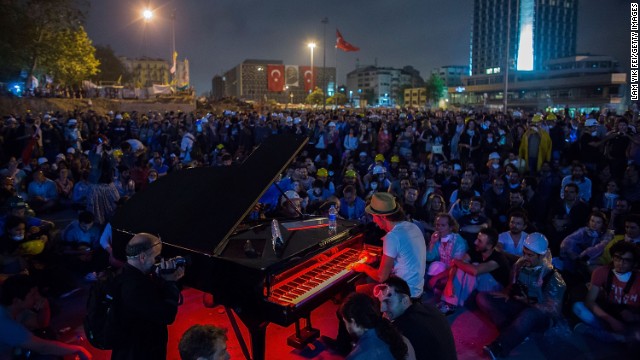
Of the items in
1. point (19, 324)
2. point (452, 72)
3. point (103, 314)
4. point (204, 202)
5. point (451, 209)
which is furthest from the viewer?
point (452, 72)

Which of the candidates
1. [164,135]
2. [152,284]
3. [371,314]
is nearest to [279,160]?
[152,284]

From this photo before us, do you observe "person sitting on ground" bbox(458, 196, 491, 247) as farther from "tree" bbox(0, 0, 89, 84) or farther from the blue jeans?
"tree" bbox(0, 0, 89, 84)

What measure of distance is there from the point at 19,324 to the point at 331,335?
3338 mm

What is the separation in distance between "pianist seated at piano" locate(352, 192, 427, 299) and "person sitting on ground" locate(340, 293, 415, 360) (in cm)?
144

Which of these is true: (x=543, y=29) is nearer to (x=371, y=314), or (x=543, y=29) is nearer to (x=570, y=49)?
(x=570, y=49)

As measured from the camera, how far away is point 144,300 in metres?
3.35

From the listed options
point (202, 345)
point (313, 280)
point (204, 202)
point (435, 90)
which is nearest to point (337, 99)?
point (435, 90)

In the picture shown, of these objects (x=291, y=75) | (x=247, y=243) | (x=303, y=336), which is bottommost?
(x=303, y=336)

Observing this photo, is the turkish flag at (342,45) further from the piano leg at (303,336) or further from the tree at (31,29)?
the piano leg at (303,336)

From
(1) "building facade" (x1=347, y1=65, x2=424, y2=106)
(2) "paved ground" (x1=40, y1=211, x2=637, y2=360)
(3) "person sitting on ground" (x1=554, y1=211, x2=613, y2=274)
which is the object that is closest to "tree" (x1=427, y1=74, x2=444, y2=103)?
(1) "building facade" (x1=347, y1=65, x2=424, y2=106)

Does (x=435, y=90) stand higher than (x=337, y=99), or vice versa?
(x=435, y=90)

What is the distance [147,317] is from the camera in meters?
3.37

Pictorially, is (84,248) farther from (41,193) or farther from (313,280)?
(313,280)

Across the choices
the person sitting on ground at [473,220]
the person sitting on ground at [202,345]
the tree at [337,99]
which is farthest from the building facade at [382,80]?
the person sitting on ground at [202,345]
